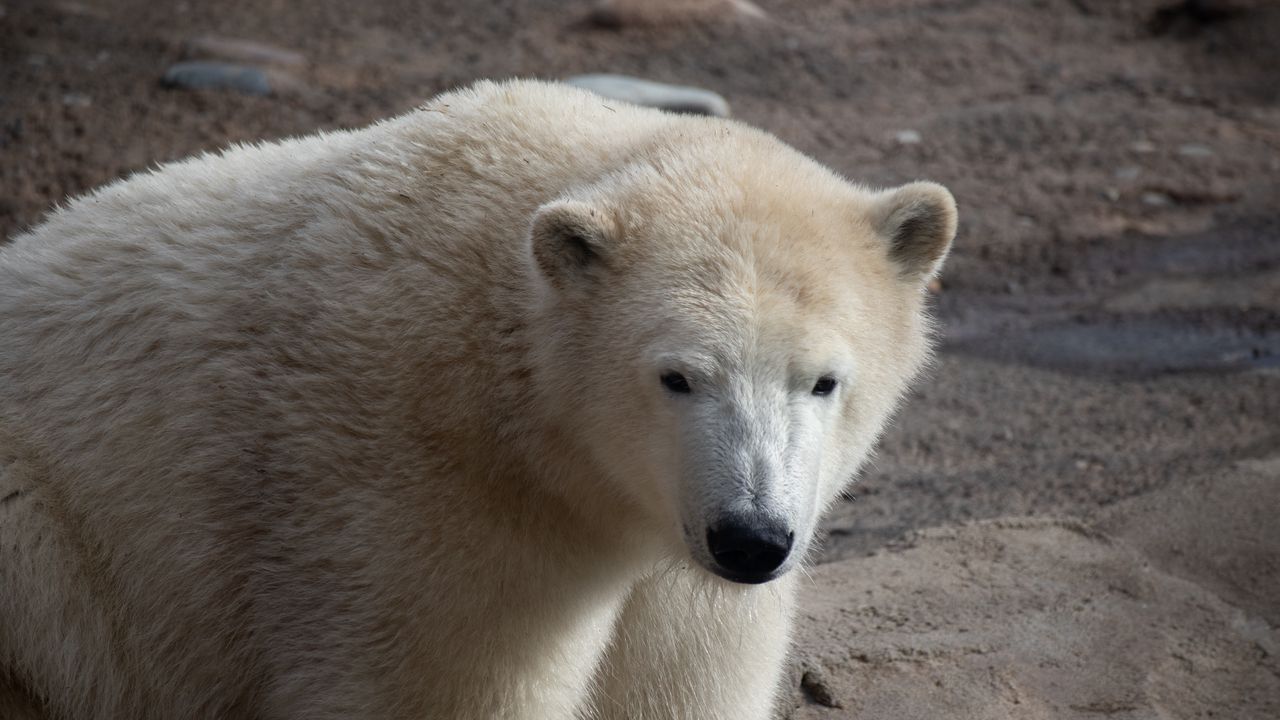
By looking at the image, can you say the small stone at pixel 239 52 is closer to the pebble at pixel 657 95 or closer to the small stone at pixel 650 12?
the pebble at pixel 657 95

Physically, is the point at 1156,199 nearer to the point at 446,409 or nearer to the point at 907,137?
the point at 907,137

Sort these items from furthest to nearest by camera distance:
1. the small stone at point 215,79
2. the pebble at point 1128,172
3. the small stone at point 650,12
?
the small stone at point 650,12
the small stone at point 215,79
the pebble at point 1128,172

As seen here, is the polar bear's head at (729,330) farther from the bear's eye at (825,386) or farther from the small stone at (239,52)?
the small stone at (239,52)

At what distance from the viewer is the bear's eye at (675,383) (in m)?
2.91

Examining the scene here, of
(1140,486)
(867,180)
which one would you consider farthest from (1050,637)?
(867,180)

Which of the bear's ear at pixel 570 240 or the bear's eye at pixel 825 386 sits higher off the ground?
the bear's ear at pixel 570 240

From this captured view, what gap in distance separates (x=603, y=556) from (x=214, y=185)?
1552 mm

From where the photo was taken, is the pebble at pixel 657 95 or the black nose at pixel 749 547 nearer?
the black nose at pixel 749 547

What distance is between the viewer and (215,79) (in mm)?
8633

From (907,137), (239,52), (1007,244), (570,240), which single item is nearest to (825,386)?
(570,240)

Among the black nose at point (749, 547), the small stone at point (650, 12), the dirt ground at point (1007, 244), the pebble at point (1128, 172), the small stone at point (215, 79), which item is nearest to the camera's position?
the black nose at point (749, 547)

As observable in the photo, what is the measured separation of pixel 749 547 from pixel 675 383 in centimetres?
42

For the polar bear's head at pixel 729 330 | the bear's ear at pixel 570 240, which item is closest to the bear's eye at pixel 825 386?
the polar bear's head at pixel 729 330

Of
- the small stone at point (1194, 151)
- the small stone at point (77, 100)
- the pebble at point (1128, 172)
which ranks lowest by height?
the small stone at point (1194, 151)
